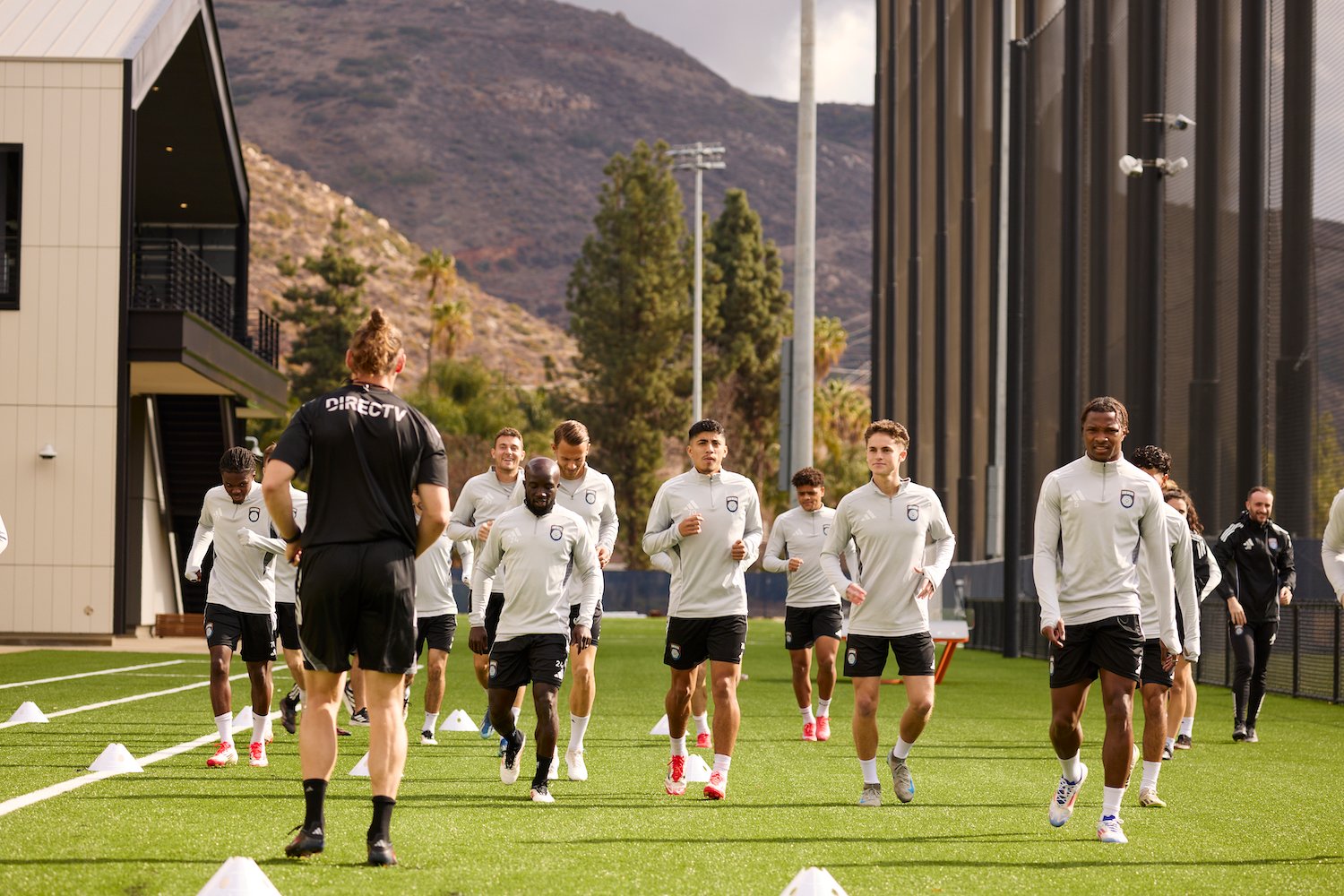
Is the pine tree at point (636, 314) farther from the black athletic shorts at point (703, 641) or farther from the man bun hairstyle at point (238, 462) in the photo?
the black athletic shorts at point (703, 641)

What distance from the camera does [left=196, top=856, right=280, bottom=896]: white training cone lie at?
563 cm

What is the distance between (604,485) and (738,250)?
7270 centimetres

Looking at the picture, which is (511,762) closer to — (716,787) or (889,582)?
(716,787)

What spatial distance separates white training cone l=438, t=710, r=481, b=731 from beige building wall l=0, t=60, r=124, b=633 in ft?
54.4

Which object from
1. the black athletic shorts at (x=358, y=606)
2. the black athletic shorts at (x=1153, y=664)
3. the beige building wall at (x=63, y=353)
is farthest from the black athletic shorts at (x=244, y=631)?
the beige building wall at (x=63, y=353)

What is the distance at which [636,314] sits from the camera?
258ft

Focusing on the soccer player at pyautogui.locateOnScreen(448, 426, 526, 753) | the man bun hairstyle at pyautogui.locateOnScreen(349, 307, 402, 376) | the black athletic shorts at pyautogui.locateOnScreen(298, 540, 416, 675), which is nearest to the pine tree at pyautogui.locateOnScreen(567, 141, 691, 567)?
the soccer player at pyautogui.locateOnScreen(448, 426, 526, 753)

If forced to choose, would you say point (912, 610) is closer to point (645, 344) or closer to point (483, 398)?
point (645, 344)

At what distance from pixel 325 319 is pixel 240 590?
75.4 m

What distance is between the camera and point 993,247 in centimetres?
3931

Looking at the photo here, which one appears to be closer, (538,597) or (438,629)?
(538,597)

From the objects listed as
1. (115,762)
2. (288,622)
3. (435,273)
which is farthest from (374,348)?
(435,273)

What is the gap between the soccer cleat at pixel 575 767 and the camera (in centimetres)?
1068

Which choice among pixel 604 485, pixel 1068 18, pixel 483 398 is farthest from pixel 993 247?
pixel 483 398
